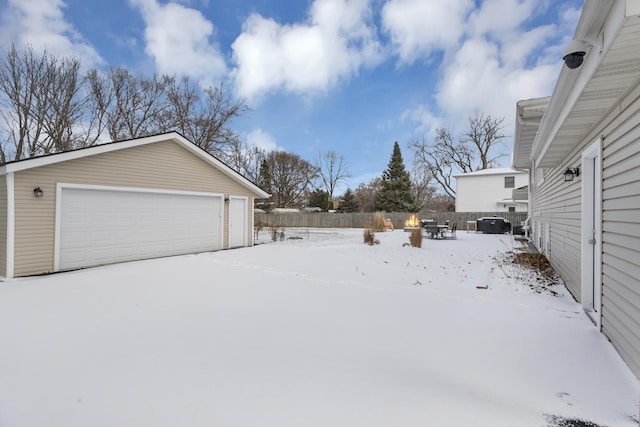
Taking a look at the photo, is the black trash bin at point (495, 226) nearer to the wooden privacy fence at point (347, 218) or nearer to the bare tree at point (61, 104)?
the wooden privacy fence at point (347, 218)

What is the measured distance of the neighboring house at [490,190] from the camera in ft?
83.8

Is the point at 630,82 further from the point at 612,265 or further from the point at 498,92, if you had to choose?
the point at 498,92

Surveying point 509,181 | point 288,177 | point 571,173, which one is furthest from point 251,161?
point 571,173

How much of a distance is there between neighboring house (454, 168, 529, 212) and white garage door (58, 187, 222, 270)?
921 inches

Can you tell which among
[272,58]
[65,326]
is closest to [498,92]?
[272,58]

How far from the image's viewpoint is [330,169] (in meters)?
38.4

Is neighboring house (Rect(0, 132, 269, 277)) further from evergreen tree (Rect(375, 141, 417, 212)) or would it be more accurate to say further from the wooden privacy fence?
evergreen tree (Rect(375, 141, 417, 212))

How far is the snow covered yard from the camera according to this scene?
203 centimetres

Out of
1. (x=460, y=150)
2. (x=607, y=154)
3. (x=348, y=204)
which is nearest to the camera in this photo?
(x=607, y=154)

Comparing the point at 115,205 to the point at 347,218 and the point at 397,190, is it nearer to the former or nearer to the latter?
the point at 347,218

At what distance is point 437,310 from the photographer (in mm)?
4215

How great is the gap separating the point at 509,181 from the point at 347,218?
13.8m

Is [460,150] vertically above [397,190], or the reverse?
[460,150]

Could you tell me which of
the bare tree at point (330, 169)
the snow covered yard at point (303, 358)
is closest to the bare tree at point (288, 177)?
the bare tree at point (330, 169)
